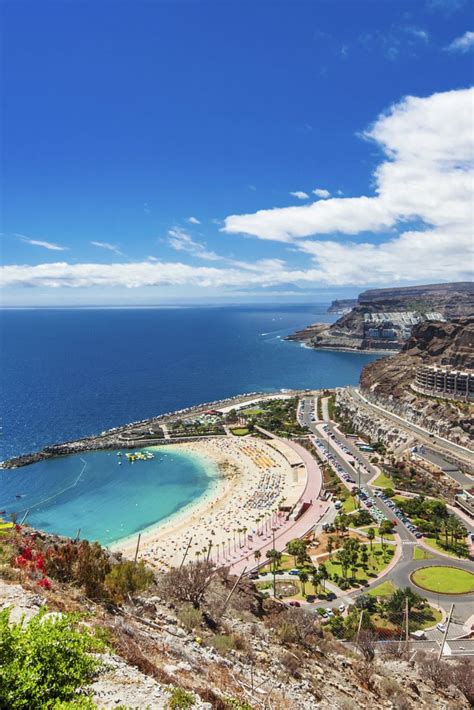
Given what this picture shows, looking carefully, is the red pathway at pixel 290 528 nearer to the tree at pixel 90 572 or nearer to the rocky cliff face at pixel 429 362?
the tree at pixel 90 572

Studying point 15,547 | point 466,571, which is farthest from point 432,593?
point 15,547

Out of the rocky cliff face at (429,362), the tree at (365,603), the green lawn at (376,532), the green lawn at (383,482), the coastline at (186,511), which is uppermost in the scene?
the rocky cliff face at (429,362)

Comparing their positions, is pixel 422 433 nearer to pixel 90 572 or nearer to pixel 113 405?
pixel 90 572

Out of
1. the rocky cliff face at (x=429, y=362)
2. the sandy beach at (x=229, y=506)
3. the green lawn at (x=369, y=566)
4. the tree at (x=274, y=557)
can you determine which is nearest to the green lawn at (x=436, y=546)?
the green lawn at (x=369, y=566)

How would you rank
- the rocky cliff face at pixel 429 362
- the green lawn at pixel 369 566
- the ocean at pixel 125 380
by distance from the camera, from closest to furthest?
1. the green lawn at pixel 369 566
2. the rocky cliff face at pixel 429 362
3. the ocean at pixel 125 380

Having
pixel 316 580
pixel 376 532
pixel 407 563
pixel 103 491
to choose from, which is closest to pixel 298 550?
pixel 316 580

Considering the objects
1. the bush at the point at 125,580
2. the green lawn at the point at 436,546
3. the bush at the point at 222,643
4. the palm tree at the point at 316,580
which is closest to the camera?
the bush at the point at 222,643
